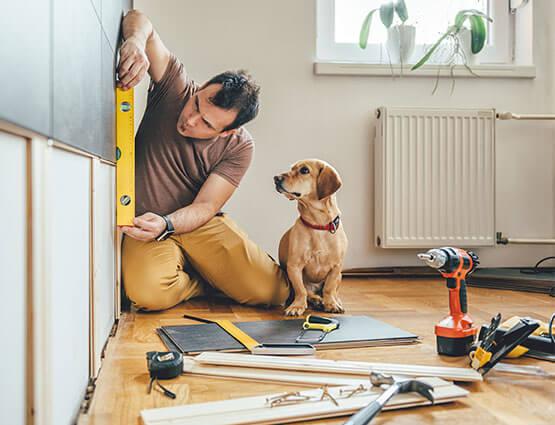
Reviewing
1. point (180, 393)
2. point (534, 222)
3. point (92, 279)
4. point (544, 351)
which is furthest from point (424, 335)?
point (534, 222)

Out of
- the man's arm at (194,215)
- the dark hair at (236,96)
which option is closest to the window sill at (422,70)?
the dark hair at (236,96)

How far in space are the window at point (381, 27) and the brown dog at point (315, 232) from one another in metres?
1.16

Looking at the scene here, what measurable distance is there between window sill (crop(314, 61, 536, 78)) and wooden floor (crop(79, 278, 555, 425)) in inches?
46.3

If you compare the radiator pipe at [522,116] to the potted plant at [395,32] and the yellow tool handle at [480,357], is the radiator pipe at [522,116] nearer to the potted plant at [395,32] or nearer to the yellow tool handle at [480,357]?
the potted plant at [395,32]

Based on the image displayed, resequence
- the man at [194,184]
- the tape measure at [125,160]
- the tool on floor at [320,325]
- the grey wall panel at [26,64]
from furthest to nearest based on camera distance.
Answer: the man at [194,184], the tape measure at [125,160], the tool on floor at [320,325], the grey wall panel at [26,64]

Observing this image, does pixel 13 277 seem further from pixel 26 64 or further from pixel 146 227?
pixel 146 227

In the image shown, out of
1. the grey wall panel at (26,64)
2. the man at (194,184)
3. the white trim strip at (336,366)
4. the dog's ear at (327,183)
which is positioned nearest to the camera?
the grey wall panel at (26,64)

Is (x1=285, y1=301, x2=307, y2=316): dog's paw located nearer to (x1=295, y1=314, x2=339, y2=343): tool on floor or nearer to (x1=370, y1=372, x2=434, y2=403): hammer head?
(x1=295, y1=314, x2=339, y2=343): tool on floor

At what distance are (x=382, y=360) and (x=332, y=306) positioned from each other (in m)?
0.58

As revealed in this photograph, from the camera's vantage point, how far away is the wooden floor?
94cm

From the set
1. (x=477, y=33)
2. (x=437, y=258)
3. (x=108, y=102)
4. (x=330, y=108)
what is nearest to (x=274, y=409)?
(x=437, y=258)

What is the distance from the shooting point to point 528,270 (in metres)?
2.66

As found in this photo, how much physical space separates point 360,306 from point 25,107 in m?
1.61

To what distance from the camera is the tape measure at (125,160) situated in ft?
5.34
